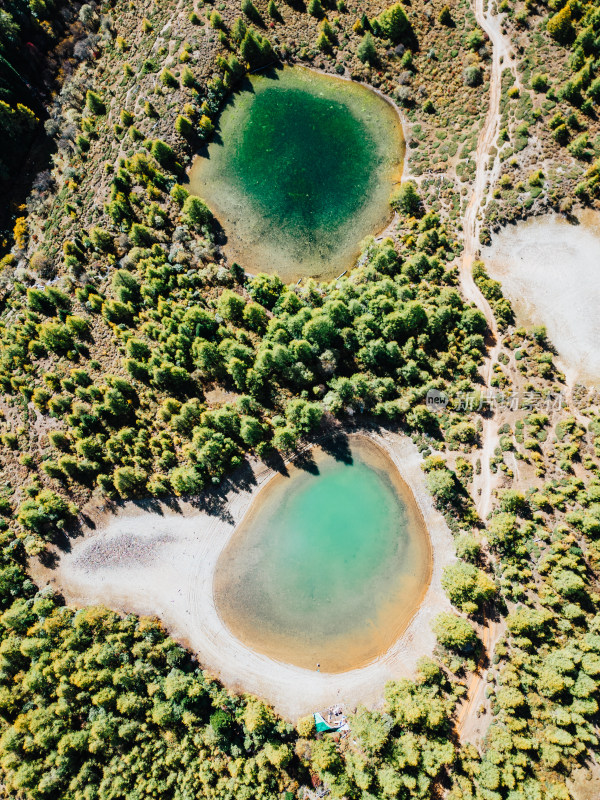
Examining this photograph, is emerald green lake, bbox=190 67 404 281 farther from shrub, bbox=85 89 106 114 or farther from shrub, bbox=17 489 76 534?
shrub, bbox=17 489 76 534

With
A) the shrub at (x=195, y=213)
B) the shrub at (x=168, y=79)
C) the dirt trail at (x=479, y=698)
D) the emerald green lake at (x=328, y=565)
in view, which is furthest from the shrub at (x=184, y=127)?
the dirt trail at (x=479, y=698)

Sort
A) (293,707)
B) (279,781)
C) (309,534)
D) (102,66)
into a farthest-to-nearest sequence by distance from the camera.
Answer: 1. (102,66)
2. (309,534)
3. (293,707)
4. (279,781)

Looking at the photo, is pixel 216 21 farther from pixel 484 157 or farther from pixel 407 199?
pixel 484 157

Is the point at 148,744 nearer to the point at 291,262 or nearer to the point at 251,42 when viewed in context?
the point at 291,262

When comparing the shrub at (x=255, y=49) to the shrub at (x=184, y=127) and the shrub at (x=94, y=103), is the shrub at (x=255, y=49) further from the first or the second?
the shrub at (x=94, y=103)

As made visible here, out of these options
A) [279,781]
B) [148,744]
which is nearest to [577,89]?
[279,781]

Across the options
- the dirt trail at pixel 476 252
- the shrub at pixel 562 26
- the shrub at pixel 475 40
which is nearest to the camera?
the dirt trail at pixel 476 252
